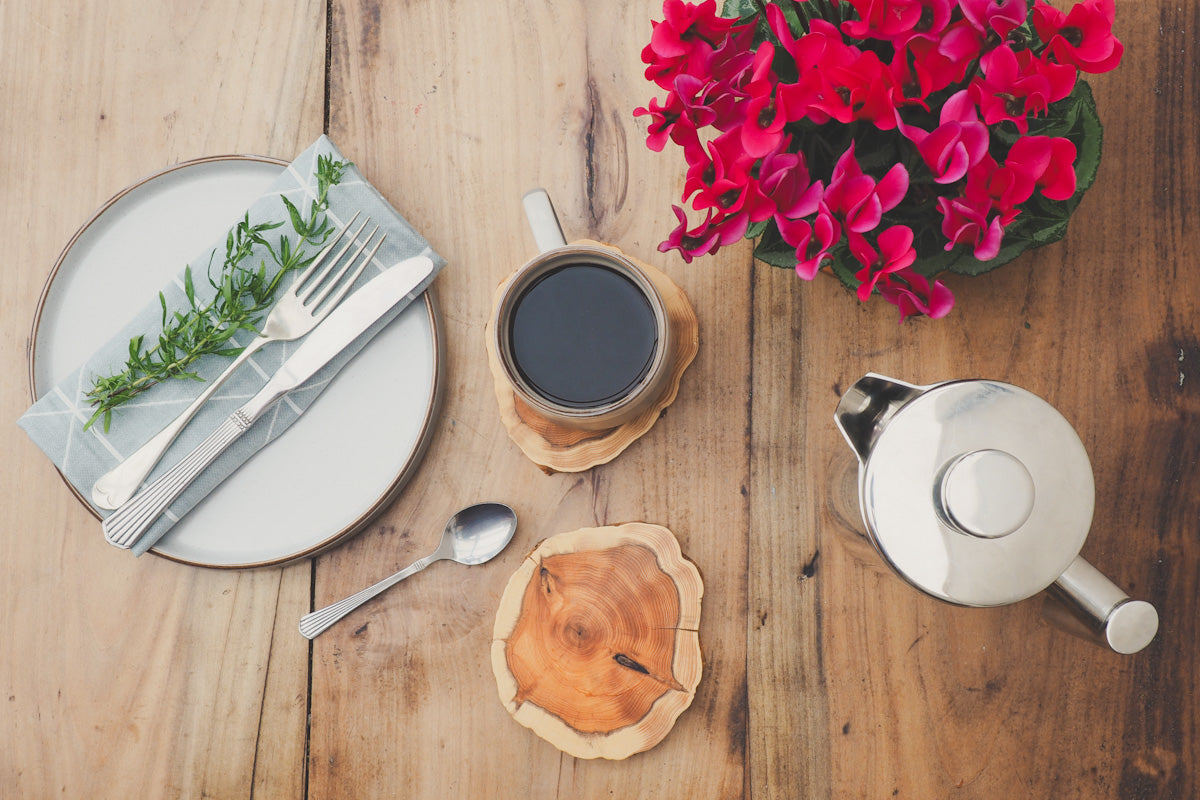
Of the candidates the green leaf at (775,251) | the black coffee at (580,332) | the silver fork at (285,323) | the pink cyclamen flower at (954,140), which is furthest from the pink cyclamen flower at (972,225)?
the silver fork at (285,323)

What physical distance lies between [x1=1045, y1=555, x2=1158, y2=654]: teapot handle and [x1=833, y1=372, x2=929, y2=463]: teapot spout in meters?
0.16

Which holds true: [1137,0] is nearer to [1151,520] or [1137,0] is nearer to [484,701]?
[1151,520]

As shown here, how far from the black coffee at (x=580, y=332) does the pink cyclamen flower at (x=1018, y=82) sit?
0.85 ft

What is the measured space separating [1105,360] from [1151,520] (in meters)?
0.14

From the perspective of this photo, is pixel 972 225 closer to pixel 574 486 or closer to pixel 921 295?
pixel 921 295

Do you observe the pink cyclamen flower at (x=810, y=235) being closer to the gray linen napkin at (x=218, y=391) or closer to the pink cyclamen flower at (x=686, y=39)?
the pink cyclamen flower at (x=686, y=39)

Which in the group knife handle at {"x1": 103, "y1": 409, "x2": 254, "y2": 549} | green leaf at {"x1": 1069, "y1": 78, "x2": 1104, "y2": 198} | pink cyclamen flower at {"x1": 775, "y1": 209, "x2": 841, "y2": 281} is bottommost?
green leaf at {"x1": 1069, "y1": 78, "x2": 1104, "y2": 198}

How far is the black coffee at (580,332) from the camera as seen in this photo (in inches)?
22.5

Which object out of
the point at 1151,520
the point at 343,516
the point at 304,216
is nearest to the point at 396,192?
the point at 304,216

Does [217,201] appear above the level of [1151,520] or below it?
above

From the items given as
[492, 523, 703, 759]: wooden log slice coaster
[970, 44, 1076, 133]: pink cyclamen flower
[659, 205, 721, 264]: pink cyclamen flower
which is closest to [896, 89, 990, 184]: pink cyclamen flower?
[970, 44, 1076, 133]: pink cyclamen flower

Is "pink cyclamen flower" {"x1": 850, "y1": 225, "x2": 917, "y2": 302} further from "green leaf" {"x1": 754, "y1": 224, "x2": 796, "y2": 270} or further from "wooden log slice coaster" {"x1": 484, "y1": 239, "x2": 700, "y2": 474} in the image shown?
"wooden log slice coaster" {"x1": 484, "y1": 239, "x2": 700, "y2": 474}

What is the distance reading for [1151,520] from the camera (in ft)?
2.01

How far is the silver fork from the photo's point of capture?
608 millimetres
